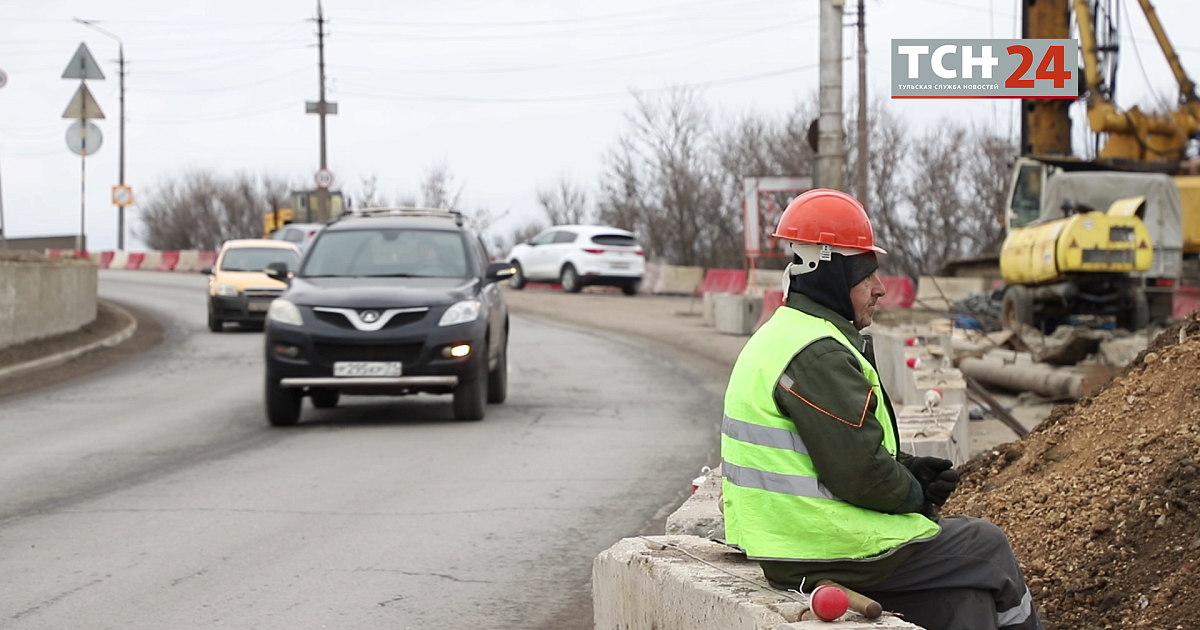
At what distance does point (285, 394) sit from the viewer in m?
12.6

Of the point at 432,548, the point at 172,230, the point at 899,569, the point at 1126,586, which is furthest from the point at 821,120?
the point at 172,230

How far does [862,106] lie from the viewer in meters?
38.3

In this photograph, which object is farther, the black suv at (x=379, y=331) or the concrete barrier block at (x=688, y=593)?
the black suv at (x=379, y=331)

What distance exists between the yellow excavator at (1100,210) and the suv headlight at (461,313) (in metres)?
9.27

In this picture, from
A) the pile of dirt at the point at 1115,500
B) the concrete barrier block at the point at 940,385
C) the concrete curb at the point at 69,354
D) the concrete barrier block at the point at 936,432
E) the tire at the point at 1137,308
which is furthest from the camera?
the tire at the point at 1137,308

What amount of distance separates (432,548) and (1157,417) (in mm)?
3608

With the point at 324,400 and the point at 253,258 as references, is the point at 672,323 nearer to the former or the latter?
the point at 253,258

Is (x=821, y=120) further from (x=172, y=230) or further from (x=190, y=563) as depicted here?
(x=172, y=230)

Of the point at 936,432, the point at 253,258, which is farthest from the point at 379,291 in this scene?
the point at 253,258

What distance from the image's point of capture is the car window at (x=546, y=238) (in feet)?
128

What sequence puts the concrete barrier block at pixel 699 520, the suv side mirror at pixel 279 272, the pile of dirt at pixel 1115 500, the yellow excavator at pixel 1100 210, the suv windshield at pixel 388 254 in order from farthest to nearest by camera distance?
the yellow excavator at pixel 1100 210 < the suv windshield at pixel 388 254 < the suv side mirror at pixel 279 272 < the concrete barrier block at pixel 699 520 < the pile of dirt at pixel 1115 500

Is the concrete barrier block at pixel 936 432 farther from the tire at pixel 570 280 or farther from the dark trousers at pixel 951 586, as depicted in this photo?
the tire at pixel 570 280

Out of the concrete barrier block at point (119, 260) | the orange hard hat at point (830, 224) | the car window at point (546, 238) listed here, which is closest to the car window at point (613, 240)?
the car window at point (546, 238)

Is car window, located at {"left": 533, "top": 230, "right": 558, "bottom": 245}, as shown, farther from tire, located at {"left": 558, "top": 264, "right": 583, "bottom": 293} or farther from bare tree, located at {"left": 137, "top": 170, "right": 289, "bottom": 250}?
bare tree, located at {"left": 137, "top": 170, "right": 289, "bottom": 250}
